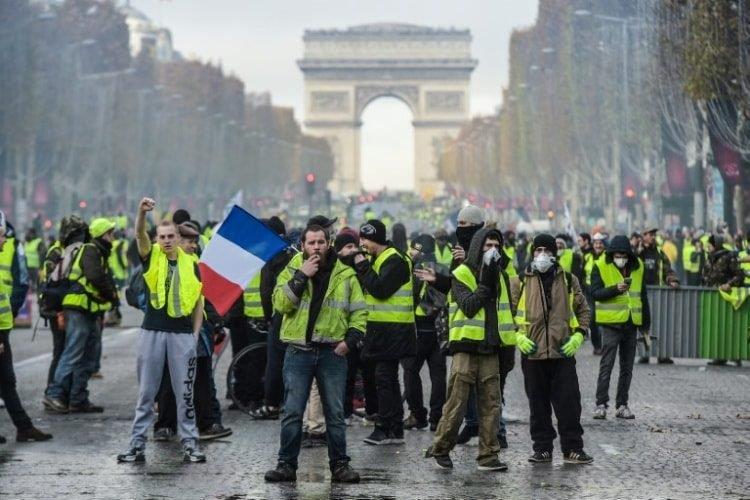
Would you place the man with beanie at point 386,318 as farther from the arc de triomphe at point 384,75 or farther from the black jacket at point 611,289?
the arc de triomphe at point 384,75

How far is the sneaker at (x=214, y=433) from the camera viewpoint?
559 inches

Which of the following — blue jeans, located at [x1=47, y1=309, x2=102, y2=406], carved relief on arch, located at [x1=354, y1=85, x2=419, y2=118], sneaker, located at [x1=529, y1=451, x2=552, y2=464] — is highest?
carved relief on arch, located at [x1=354, y1=85, x2=419, y2=118]

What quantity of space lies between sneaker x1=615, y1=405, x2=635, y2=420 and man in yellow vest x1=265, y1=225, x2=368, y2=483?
4393 millimetres

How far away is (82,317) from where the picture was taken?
16594mm

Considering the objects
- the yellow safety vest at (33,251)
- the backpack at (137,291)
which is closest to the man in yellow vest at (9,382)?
the backpack at (137,291)

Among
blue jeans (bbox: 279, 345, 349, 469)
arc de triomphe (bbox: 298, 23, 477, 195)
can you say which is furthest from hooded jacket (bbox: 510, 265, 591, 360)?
arc de triomphe (bbox: 298, 23, 477, 195)

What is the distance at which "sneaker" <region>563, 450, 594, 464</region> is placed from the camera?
12.8 m

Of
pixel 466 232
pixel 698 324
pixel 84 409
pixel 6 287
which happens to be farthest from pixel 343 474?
pixel 698 324

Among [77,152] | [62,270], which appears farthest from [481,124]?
[62,270]

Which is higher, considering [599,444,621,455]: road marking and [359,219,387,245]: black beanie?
[359,219,387,245]: black beanie

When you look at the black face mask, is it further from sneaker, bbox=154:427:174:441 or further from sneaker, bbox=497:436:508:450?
sneaker, bbox=154:427:174:441

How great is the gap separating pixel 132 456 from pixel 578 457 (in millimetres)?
2839

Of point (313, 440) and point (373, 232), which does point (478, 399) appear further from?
point (313, 440)

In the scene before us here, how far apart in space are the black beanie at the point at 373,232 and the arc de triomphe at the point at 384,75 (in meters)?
142
